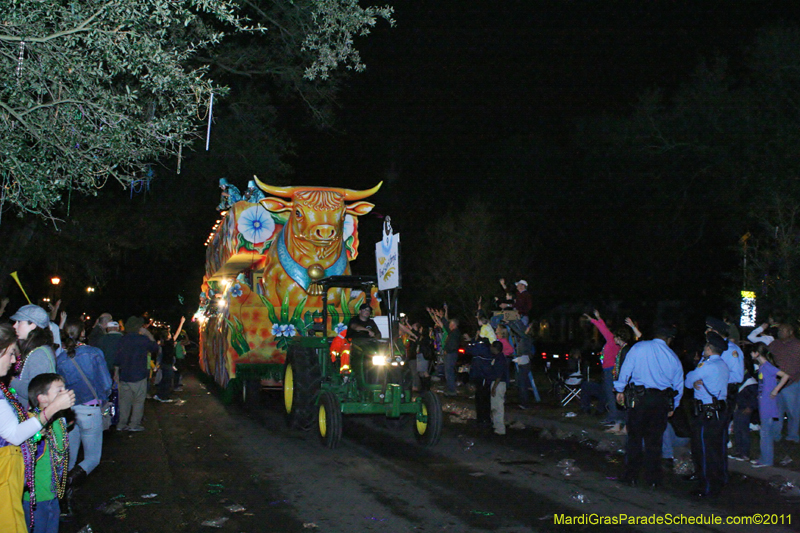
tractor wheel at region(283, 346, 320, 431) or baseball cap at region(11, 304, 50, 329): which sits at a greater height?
baseball cap at region(11, 304, 50, 329)

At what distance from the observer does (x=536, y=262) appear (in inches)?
1421

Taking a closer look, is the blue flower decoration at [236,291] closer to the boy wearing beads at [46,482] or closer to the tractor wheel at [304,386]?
the tractor wheel at [304,386]

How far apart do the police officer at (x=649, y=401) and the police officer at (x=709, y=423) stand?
0.32 meters

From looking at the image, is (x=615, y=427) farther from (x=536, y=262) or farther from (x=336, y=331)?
(x=536, y=262)

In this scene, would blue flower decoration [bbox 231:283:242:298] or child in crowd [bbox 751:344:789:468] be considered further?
blue flower decoration [bbox 231:283:242:298]

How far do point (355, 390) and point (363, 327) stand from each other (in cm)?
107

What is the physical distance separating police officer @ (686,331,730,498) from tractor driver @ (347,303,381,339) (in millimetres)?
5096

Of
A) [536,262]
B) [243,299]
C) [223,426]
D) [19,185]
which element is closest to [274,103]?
[243,299]

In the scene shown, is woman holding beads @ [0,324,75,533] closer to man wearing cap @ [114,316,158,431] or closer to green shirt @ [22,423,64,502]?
green shirt @ [22,423,64,502]

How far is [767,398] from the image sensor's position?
9.56 meters

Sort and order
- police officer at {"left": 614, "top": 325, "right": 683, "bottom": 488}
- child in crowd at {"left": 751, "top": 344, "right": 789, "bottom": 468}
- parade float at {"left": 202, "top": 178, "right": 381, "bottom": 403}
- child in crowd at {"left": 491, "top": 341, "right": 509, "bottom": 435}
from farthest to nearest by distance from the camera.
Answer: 1. parade float at {"left": 202, "top": 178, "right": 381, "bottom": 403}
2. child in crowd at {"left": 491, "top": 341, "right": 509, "bottom": 435}
3. child in crowd at {"left": 751, "top": 344, "right": 789, "bottom": 468}
4. police officer at {"left": 614, "top": 325, "right": 683, "bottom": 488}

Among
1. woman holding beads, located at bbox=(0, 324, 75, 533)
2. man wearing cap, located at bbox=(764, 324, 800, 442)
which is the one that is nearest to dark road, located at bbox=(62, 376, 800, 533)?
man wearing cap, located at bbox=(764, 324, 800, 442)

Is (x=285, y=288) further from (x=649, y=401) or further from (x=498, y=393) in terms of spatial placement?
(x=649, y=401)

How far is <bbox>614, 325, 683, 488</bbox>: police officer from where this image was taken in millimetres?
8375
